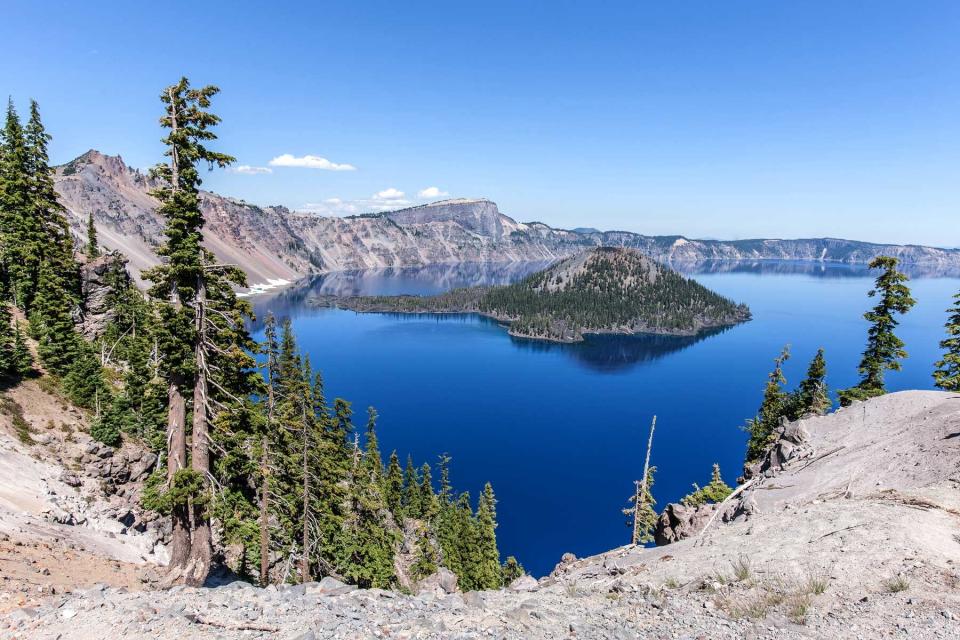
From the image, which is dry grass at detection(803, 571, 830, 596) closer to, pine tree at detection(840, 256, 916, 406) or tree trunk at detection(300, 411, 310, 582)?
tree trunk at detection(300, 411, 310, 582)

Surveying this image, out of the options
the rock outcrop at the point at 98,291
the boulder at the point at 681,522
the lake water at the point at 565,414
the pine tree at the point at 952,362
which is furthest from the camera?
the lake water at the point at 565,414

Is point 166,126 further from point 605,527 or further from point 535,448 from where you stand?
point 535,448

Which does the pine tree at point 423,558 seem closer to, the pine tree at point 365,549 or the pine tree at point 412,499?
the pine tree at point 412,499

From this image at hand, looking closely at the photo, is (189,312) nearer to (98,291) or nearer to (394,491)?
(394,491)

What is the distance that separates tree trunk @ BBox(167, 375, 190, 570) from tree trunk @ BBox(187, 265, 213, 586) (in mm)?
324

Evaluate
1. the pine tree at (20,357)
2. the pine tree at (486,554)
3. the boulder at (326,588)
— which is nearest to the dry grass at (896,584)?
the boulder at (326,588)

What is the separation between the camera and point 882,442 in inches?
1042

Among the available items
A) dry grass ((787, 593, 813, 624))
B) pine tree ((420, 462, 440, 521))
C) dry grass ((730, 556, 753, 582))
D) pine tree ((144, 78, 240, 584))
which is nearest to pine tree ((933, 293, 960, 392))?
dry grass ((730, 556, 753, 582))

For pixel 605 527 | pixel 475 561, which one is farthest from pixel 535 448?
pixel 475 561

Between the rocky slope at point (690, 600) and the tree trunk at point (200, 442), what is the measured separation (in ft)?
16.6

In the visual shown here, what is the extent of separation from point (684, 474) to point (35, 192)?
111m

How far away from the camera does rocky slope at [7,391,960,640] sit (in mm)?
10141

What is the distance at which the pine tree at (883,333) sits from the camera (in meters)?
41.9

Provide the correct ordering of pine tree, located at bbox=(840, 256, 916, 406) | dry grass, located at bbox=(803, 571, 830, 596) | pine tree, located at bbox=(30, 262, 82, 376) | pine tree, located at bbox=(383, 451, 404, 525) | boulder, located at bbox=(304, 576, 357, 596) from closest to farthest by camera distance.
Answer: dry grass, located at bbox=(803, 571, 830, 596), boulder, located at bbox=(304, 576, 357, 596), pine tree, located at bbox=(840, 256, 916, 406), pine tree, located at bbox=(30, 262, 82, 376), pine tree, located at bbox=(383, 451, 404, 525)
